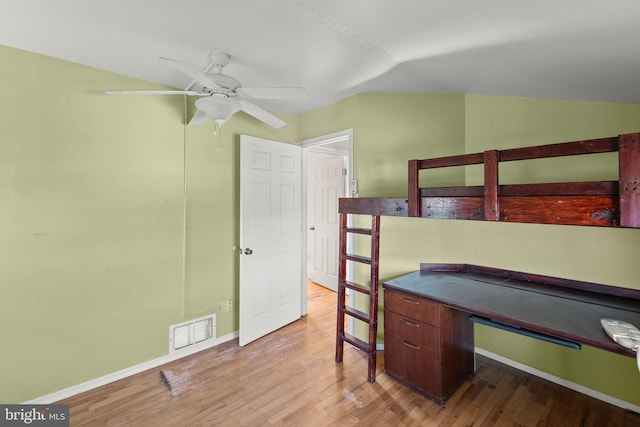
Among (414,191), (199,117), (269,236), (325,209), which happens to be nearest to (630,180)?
(414,191)

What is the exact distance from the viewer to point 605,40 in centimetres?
126

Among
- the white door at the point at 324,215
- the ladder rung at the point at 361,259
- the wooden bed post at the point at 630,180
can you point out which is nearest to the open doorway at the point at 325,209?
the white door at the point at 324,215

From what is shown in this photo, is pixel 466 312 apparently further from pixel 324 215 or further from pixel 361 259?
pixel 324 215

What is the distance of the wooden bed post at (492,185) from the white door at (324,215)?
8.75ft

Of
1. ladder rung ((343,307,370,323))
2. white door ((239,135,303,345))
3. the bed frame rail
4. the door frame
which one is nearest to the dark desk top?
ladder rung ((343,307,370,323))

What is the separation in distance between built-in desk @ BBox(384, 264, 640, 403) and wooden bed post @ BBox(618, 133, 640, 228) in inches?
27.0

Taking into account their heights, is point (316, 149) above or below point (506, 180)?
above

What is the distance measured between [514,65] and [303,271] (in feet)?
8.91

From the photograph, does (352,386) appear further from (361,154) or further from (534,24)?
(534,24)

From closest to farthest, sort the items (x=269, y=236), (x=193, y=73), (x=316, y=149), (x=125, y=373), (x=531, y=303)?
(x=193, y=73) < (x=531, y=303) < (x=125, y=373) < (x=269, y=236) < (x=316, y=149)

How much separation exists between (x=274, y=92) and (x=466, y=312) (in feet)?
6.56

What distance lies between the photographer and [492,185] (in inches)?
57.7
